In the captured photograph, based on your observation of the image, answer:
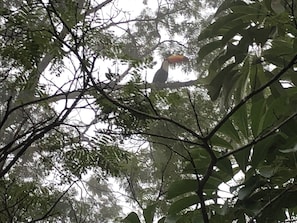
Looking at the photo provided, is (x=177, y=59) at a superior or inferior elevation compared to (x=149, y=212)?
superior

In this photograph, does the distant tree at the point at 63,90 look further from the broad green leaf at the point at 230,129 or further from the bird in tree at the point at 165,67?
the bird in tree at the point at 165,67

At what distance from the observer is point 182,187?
1.22m

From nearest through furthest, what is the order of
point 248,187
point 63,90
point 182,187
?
point 248,187 → point 182,187 → point 63,90

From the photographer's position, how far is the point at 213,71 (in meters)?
1.70

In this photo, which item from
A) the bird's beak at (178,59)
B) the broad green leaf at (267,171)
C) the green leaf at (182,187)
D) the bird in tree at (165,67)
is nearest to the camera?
the broad green leaf at (267,171)

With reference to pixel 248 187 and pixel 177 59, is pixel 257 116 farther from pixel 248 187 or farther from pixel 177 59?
pixel 177 59

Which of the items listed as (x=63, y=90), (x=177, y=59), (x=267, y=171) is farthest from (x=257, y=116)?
(x=177, y=59)

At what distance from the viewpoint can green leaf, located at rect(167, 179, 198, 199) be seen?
1.20 m

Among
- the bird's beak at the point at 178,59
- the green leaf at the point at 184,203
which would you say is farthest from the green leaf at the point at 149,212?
the bird's beak at the point at 178,59

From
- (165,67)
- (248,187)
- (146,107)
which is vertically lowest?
(248,187)

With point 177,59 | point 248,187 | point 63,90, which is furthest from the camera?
point 177,59

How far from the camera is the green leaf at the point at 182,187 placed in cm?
120

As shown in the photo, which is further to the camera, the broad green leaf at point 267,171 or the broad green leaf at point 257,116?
the broad green leaf at point 257,116

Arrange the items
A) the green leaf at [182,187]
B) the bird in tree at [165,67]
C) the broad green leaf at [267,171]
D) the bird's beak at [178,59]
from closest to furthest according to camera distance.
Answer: the broad green leaf at [267,171] < the green leaf at [182,187] < the bird in tree at [165,67] < the bird's beak at [178,59]
